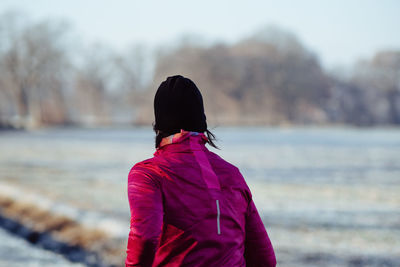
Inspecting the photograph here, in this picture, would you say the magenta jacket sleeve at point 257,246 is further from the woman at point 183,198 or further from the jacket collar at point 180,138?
the jacket collar at point 180,138

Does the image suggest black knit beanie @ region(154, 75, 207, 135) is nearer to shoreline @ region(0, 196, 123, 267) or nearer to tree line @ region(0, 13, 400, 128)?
shoreline @ region(0, 196, 123, 267)

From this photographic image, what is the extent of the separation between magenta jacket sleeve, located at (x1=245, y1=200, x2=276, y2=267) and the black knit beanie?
1.32 ft

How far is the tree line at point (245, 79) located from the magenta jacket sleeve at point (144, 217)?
66.7m

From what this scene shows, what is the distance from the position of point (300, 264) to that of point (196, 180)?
3769mm

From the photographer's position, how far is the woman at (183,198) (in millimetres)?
1552

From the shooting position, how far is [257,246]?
70.6 inches

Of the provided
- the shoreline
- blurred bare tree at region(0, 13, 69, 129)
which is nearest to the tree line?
blurred bare tree at region(0, 13, 69, 129)

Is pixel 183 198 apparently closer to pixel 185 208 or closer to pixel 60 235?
pixel 185 208

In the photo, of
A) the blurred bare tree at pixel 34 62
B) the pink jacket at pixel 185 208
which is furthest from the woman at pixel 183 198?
the blurred bare tree at pixel 34 62

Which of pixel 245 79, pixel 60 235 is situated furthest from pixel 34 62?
pixel 60 235

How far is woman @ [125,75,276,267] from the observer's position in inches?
61.1

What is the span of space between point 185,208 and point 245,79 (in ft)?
258

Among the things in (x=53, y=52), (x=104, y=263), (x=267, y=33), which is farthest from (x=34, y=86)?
(x=104, y=263)

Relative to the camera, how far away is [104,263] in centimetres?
541
